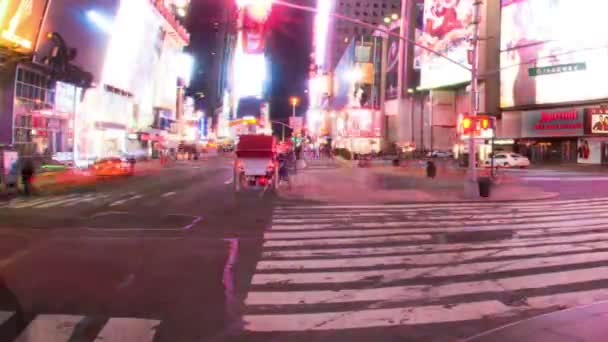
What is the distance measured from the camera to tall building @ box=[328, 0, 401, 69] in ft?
510

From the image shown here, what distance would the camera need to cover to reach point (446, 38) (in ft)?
227

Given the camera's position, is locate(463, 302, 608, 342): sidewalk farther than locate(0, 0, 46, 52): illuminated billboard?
No

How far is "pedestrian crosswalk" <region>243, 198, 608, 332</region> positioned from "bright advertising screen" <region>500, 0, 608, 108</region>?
4001cm

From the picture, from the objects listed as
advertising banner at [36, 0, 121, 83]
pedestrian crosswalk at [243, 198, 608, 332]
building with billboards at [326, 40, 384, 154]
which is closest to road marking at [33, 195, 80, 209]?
pedestrian crosswalk at [243, 198, 608, 332]

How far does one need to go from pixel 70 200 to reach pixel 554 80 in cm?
4838

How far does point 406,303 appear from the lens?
6508 millimetres

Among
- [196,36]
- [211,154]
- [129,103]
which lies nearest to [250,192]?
[129,103]

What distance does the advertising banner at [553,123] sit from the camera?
50094 millimetres

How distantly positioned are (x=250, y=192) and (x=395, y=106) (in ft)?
242

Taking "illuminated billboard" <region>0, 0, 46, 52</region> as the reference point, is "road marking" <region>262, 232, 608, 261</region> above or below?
below

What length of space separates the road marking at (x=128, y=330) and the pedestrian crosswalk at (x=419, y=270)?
1049 mm

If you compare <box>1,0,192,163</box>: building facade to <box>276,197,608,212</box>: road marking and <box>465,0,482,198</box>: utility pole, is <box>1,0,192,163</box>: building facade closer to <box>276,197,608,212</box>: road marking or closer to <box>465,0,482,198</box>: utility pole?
<box>276,197,608,212</box>: road marking

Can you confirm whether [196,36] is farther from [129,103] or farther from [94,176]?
[94,176]

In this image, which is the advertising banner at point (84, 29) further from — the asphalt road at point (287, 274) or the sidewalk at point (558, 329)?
the sidewalk at point (558, 329)
